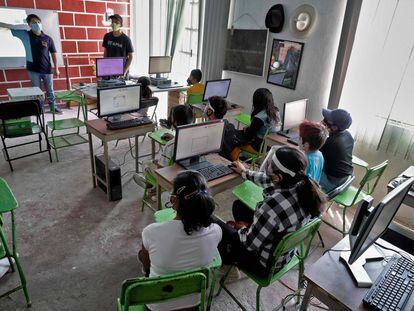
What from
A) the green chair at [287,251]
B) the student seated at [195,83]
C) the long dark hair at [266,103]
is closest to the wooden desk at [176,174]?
the green chair at [287,251]

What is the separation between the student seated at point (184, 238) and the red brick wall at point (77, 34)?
516 centimetres

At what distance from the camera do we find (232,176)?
233 cm

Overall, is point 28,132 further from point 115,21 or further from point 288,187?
point 288,187

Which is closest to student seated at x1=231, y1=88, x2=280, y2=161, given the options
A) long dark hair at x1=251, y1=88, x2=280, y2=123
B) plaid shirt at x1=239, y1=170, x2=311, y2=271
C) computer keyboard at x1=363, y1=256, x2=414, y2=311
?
long dark hair at x1=251, y1=88, x2=280, y2=123

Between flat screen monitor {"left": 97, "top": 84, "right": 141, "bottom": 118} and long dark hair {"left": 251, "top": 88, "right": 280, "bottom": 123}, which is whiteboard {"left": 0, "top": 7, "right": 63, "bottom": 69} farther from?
long dark hair {"left": 251, "top": 88, "right": 280, "bottom": 123}

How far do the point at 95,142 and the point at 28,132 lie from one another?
3.39ft

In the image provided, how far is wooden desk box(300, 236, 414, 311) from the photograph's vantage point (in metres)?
1.32

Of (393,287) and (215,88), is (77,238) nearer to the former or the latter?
(393,287)

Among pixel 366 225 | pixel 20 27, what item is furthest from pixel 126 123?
pixel 20 27

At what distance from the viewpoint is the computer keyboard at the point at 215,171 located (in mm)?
2277

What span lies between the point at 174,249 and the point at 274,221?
552 mm

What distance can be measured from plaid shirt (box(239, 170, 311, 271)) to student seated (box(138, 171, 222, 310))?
0.97ft

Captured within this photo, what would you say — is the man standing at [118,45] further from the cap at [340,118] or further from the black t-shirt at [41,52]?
the cap at [340,118]

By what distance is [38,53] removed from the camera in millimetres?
4988
